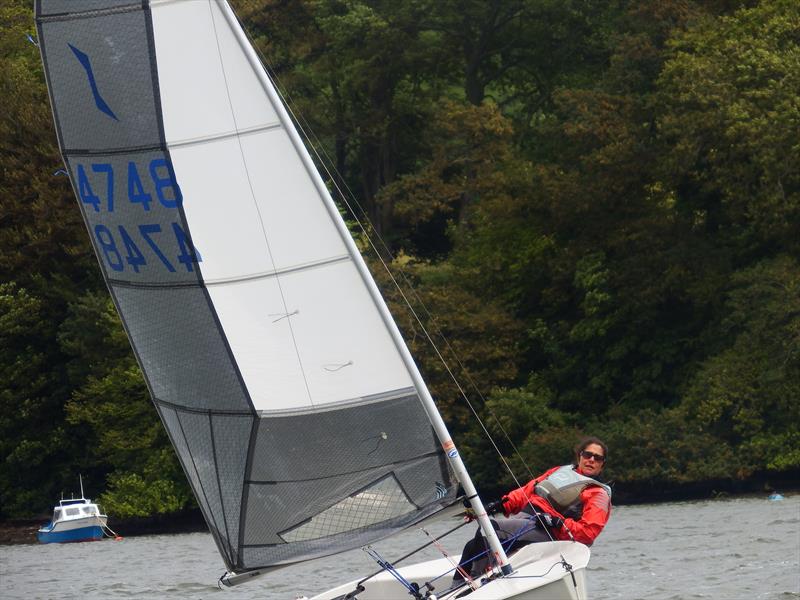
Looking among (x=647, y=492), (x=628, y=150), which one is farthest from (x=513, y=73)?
(x=647, y=492)

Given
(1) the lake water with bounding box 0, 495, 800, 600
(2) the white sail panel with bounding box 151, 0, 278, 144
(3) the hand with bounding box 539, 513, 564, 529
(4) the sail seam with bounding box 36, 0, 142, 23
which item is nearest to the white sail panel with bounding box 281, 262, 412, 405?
(2) the white sail panel with bounding box 151, 0, 278, 144

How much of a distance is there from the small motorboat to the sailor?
2184 cm

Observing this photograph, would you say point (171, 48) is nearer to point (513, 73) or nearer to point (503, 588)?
point (503, 588)

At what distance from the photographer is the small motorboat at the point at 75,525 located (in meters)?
30.5

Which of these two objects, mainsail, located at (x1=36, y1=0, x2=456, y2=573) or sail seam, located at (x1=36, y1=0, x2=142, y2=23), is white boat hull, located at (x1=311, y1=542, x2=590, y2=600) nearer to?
mainsail, located at (x1=36, y1=0, x2=456, y2=573)

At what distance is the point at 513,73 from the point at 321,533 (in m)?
31.8

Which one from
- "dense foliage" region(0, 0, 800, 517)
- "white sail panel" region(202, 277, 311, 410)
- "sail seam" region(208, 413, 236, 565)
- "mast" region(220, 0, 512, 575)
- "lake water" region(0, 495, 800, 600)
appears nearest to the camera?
"mast" region(220, 0, 512, 575)

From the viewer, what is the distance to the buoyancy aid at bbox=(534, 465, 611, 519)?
975 cm

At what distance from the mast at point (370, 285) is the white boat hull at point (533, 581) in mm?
185

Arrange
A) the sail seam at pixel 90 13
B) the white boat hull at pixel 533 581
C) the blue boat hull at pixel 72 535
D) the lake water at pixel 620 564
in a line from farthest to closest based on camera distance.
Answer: the blue boat hull at pixel 72 535, the lake water at pixel 620 564, the sail seam at pixel 90 13, the white boat hull at pixel 533 581

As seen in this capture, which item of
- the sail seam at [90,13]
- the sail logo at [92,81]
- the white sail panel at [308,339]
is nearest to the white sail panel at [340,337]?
the white sail panel at [308,339]

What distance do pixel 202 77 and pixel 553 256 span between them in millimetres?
25548

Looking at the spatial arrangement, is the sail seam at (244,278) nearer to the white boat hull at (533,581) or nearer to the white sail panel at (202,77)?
the white sail panel at (202,77)

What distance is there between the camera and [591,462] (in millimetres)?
9820
